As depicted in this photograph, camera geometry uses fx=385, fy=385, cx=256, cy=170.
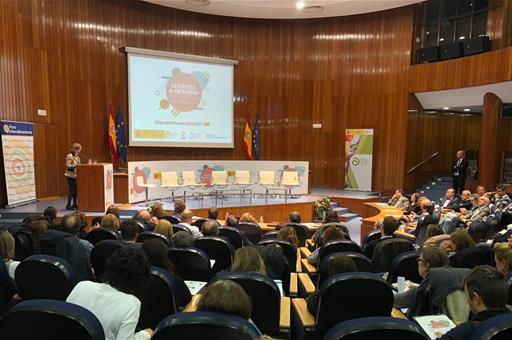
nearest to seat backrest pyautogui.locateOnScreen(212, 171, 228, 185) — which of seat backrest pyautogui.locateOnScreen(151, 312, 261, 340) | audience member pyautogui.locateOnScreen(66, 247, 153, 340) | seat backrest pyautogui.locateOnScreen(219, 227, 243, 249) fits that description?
seat backrest pyautogui.locateOnScreen(219, 227, 243, 249)

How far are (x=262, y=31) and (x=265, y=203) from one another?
6.42 metres

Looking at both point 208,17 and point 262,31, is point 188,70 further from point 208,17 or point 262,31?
point 262,31

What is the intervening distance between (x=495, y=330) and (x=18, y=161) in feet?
28.5

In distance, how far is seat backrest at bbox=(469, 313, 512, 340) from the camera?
5.05 ft

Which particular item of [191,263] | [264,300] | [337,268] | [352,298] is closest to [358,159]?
[191,263]

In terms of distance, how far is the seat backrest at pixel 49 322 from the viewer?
1521 mm

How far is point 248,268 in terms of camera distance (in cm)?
252

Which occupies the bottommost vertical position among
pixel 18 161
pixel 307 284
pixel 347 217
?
pixel 347 217

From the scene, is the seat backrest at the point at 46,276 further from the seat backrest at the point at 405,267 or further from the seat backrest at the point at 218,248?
the seat backrest at the point at 405,267

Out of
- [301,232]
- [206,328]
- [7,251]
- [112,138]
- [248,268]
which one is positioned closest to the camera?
[206,328]

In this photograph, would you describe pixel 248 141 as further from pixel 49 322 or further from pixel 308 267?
pixel 49 322

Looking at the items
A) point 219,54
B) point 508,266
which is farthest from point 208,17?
point 508,266

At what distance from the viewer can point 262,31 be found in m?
13.3

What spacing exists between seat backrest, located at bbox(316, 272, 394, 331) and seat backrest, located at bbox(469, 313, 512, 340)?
68 centimetres
